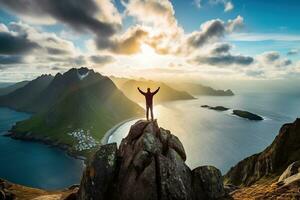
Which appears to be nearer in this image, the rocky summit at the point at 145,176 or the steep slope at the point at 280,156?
the rocky summit at the point at 145,176

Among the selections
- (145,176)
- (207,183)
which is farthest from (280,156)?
(145,176)

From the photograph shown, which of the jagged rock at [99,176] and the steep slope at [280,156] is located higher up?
the jagged rock at [99,176]

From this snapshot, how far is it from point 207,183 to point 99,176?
583 inches

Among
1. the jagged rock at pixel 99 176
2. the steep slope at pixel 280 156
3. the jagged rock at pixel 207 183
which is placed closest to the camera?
the jagged rock at pixel 99 176

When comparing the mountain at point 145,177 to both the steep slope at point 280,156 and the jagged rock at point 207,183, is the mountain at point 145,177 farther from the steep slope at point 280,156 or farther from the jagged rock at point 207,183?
the steep slope at point 280,156

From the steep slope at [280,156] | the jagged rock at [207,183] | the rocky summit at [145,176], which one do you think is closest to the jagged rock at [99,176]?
the rocky summit at [145,176]

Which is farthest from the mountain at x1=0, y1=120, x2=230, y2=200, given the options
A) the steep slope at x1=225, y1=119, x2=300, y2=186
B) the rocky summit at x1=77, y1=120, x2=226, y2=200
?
the steep slope at x1=225, y1=119, x2=300, y2=186

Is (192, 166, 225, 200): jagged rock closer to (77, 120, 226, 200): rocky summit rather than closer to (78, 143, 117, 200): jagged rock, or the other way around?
(77, 120, 226, 200): rocky summit

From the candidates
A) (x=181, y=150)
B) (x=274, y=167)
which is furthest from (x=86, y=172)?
(x=274, y=167)

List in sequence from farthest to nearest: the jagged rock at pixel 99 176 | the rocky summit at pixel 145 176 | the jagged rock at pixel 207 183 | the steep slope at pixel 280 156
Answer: the steep slope at pixel 280 156
the jagged rock at pixel 207 183
the jagged rock at pixel 99 176
the rocky summit at pixel 145 176

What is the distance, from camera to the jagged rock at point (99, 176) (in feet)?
96.0

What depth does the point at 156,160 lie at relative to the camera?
3097cm

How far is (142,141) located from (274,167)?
149ft

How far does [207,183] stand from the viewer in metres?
31.3
